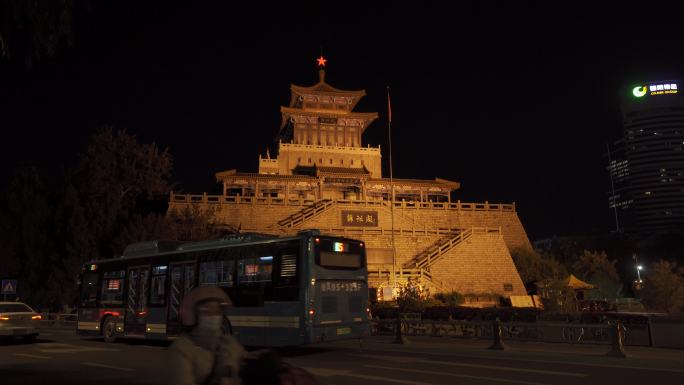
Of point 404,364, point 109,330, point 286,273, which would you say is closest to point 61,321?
point 109,330

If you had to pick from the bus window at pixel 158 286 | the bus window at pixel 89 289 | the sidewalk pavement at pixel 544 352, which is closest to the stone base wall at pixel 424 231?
the sidewalk pavement at pixel 544 352

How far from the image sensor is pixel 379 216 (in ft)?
139

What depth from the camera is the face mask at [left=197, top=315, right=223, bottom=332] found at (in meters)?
3.67

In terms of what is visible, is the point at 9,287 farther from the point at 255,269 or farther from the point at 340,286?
the point at 340,286

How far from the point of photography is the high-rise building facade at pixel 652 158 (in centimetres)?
13012

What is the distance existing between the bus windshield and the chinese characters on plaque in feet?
87.7

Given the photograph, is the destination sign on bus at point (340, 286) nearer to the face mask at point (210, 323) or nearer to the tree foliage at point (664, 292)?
the face mask at point (210, 323)

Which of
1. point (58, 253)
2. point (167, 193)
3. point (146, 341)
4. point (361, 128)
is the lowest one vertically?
point (146, 341)

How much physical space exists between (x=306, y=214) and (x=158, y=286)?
25120 mm

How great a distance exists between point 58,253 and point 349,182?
89.5 feet

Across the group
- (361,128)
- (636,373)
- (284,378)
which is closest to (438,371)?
(636,373)

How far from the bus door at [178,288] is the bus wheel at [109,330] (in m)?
3.05

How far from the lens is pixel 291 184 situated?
2057 inches

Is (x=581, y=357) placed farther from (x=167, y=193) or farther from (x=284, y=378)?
(x=167, y=193)
